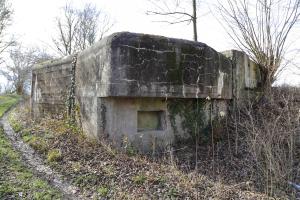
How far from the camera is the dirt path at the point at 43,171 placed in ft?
14.7

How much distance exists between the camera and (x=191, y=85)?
6.74m

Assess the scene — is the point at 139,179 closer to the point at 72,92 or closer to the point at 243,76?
the point at 72,92

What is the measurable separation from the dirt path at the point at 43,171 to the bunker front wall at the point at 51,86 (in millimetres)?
1517

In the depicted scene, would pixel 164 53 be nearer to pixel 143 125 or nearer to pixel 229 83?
pixel 143 125

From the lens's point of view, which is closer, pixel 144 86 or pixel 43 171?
pixel 43 171

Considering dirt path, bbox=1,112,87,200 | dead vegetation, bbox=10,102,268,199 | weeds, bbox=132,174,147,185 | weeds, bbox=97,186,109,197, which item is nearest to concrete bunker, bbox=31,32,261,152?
dead vegetation, bbox=10,102,268,199

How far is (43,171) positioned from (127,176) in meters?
1.57

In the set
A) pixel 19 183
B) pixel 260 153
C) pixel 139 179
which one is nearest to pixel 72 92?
pixel 19 183

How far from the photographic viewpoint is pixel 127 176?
187 inches

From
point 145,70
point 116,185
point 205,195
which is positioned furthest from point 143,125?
point 205,195

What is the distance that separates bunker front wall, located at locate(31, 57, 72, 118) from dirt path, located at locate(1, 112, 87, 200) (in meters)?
1.52

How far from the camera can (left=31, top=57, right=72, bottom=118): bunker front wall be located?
8297 mm

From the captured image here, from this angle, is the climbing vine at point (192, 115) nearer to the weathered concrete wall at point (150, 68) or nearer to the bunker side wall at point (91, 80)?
the weathered concrete wall at point (150, 68)

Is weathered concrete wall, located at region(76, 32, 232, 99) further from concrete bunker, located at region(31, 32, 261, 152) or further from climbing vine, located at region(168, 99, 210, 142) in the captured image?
climbing vine, located at region(168, 99, 210, 142)
